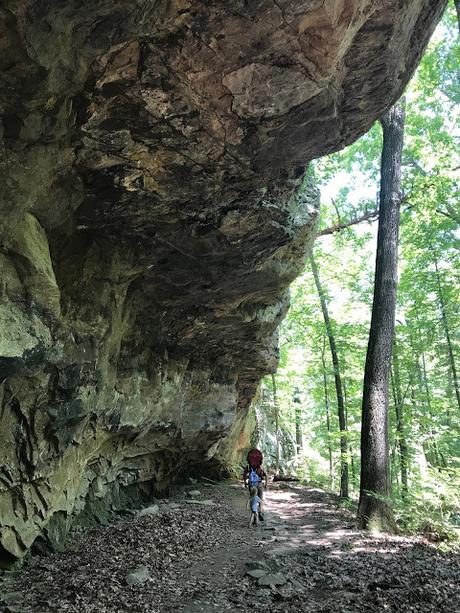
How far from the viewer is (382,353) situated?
31.0 ft

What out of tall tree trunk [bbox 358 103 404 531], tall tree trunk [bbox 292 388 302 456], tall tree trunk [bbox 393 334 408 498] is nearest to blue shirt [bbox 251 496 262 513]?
tall tree trunk [bbox 358 103 404 531]

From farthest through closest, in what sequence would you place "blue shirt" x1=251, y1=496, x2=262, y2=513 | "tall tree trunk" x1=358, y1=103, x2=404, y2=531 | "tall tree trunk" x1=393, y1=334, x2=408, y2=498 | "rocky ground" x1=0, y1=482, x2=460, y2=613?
"tall tree trunk" x1=393, y1=334, x2=408, y2=498, "blue shirt" x1=251, y1=496, x2=262, y2=513, "tall tree trunk" x1=358, y1=103, x2=404, y2=531, "rocky ground" x1=0, y1=482, x2=460, y2=613

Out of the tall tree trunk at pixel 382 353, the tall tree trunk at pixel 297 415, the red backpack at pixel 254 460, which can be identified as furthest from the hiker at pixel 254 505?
the tall tree trunk at pixel 297 415

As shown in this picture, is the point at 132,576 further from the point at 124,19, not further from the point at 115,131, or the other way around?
the point at 124,19

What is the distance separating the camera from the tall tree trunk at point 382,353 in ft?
28.4

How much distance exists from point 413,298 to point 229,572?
12.4m

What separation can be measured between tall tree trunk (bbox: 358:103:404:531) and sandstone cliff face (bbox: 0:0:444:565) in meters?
2.06

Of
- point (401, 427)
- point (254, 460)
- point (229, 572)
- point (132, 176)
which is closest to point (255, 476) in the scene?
point (254, 460)

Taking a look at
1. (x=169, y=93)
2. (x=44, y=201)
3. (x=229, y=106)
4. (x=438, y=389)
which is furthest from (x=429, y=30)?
(x=438, y=389)

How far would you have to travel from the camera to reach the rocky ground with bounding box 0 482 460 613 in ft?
16.3

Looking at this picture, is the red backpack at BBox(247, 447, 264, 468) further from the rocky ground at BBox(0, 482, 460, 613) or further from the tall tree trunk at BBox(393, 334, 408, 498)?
the tall tree trunk at BBox(393, 334, 408, 498)

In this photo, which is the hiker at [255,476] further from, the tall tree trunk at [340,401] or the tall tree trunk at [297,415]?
the tall tree trunk at [297,415]

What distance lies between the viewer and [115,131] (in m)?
4.96

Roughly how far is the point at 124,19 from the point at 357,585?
6848mm
